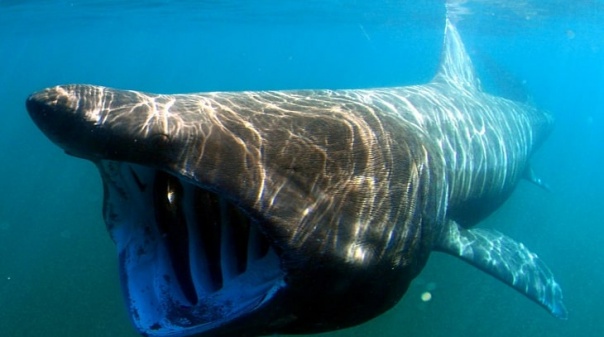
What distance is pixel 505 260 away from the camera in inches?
231

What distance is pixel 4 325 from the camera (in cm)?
1089

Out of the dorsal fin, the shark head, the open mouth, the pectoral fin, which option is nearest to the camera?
the shark head

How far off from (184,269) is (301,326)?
2.80 feet

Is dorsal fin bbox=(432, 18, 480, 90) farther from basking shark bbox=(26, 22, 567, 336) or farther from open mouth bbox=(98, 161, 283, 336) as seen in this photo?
open mouth bbox=(98, 161, 283, 336)

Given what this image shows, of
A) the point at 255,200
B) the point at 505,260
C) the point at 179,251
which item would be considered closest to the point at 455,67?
the point at 505,260

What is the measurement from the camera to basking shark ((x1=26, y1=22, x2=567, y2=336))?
2.60m

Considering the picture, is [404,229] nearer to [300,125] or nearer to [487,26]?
[300,125]

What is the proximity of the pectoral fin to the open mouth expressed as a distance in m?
2.30

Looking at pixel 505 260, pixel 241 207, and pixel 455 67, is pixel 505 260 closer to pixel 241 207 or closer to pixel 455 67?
pixel 241 207

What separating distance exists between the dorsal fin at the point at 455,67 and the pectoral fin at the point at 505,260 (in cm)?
316

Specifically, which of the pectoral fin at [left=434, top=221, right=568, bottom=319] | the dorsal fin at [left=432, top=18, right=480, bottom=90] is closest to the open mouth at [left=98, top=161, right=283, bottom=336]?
the pectoral fin at [left=434, top=221, right=568, bottom=319]

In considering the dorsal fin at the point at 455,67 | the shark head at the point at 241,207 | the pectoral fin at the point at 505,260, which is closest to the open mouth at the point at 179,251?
the shark head at the point at 241,207

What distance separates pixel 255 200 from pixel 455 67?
7438 millimetres

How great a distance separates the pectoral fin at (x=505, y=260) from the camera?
5285mm
